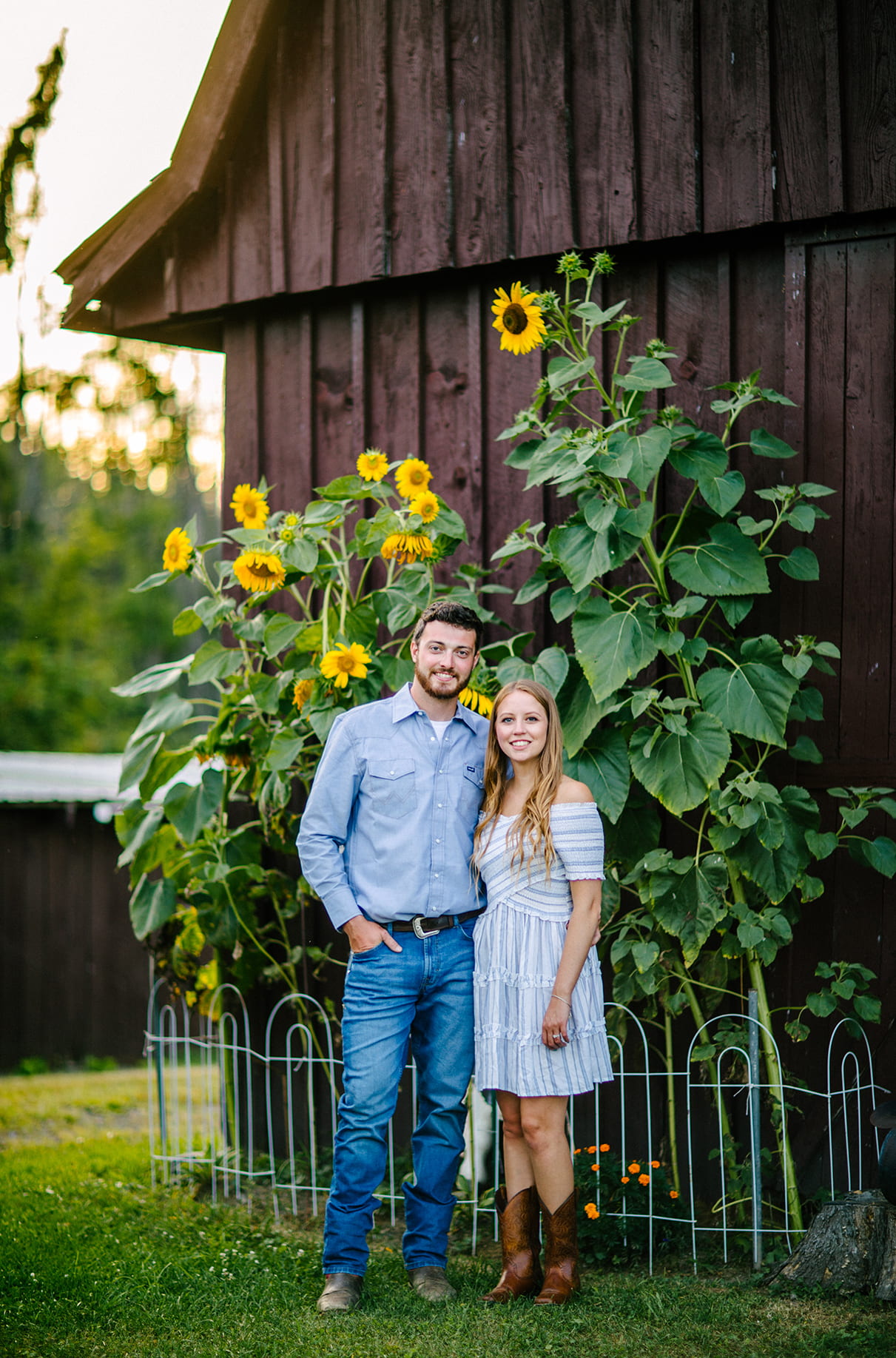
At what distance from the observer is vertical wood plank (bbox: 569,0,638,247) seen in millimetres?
4504

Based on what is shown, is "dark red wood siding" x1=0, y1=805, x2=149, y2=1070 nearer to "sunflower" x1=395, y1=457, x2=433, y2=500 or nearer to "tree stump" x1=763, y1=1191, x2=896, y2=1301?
"sunflower" x1=395, y1=457, x2=433, y2=500

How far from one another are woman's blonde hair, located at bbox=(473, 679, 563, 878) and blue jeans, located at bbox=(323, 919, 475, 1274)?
317mm

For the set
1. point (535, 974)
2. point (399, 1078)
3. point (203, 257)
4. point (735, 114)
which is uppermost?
point (735, 114)

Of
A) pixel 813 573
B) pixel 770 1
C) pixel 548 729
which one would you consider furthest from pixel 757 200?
pixel 548 729

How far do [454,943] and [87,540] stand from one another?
1635cm

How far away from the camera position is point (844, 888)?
165 inches

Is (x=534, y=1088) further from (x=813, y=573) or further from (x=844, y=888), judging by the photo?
(x=813, y=573)

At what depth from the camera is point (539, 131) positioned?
4691mm

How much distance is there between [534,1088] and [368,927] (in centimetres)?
61

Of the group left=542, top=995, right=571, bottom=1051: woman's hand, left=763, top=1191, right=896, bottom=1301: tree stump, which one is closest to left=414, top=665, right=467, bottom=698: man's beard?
left=542, top=995, right=571, bottom=1051: woman's hand

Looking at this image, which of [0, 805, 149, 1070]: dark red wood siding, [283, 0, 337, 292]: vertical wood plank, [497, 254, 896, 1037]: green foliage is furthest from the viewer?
[0, 805, 149, 1070]: dark red wood siding

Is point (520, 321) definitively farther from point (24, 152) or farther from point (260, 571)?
point (24, 152)

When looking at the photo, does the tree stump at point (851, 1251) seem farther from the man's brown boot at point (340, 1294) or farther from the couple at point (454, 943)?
the man's brown boot at point (340, 1294)

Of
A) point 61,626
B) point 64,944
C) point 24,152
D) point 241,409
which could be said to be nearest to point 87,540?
point 61,626
